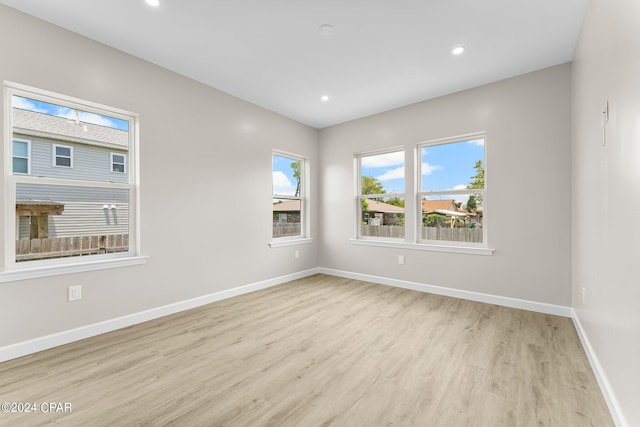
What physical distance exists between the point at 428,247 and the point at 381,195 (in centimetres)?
115

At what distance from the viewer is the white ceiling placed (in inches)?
87.5

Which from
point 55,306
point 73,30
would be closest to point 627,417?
point 55,306

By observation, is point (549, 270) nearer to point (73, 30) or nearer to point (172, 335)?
point (172, 335)

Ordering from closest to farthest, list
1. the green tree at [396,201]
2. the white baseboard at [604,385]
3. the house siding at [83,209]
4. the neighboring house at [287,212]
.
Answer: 1. the white baseboard at [604,385]
2. the house siding at [83,209]
3. the green tree at [396,201]
4. the neighboring house at [287,212]

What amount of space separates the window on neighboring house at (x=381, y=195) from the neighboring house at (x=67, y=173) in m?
3.43

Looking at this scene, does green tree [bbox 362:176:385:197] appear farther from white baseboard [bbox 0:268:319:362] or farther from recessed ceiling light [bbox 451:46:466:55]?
white baseboard [bbox 0:268:319:362]

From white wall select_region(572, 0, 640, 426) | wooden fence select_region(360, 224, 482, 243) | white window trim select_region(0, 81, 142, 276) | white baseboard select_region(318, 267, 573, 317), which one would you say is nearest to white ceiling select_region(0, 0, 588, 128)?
white wall select_region(572, 0, 640, 426)

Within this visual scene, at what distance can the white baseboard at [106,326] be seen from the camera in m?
2.22

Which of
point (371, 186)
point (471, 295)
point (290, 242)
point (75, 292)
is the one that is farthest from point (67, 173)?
point (471, 295)

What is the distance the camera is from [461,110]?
12.2 ft

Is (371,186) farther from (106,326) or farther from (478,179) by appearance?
(106,326)

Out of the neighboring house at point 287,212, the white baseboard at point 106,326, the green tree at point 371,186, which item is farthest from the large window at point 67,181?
the green tree at point 371,186

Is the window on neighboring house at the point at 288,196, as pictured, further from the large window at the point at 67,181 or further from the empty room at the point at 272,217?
the large window at the point at 67,181

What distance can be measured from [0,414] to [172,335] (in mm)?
1126
